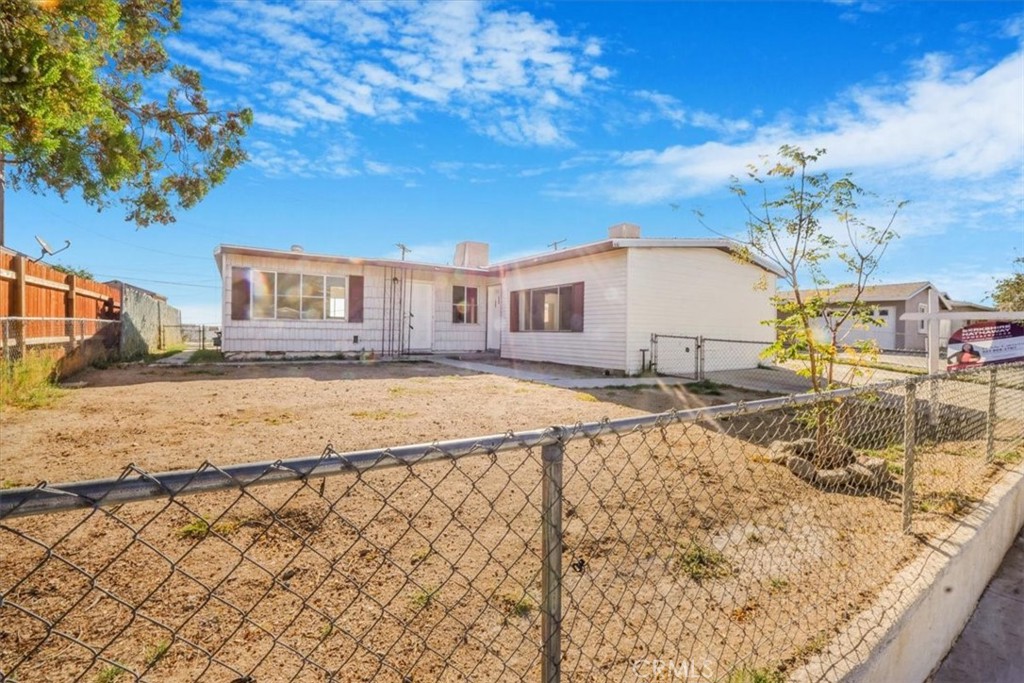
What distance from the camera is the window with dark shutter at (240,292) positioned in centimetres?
1397

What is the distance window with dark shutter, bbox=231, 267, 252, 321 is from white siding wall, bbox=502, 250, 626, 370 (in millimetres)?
7852

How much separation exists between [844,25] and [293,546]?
369 inches

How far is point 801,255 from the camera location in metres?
5.40

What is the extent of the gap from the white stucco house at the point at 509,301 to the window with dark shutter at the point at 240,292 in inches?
1.1

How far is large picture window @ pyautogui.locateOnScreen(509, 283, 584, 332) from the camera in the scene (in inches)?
535

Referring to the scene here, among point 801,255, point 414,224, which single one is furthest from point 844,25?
point 414,224

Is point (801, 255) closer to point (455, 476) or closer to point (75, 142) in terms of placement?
point (455, 476)

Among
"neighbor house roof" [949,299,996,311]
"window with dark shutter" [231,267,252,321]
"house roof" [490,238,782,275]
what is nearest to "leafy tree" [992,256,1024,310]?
"neighbor house roof" [949,299,996,311]

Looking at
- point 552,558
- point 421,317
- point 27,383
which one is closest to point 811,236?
point 552,558

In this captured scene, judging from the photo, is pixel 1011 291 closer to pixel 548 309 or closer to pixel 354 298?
pixel 548 309

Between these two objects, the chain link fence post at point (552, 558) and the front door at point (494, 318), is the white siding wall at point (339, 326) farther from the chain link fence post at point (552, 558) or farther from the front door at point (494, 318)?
the chain link fence post at point (552, 558)

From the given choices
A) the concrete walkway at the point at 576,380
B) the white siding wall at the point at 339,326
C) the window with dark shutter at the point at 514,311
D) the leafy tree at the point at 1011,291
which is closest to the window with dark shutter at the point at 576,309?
the concrete walkway at the point at 576,380

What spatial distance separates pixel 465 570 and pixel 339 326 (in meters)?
13.8

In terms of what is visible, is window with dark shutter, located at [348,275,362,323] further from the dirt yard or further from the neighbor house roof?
the neighbor house roof
